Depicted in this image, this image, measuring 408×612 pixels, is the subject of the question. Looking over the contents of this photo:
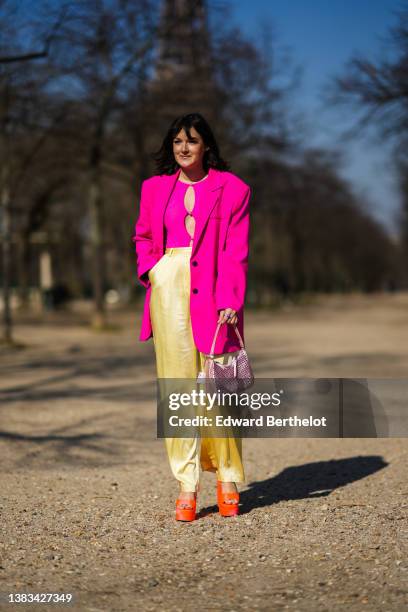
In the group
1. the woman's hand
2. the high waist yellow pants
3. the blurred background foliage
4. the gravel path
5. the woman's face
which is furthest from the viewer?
the blurred background foliage

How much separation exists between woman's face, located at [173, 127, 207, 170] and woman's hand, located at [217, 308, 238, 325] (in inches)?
30.2

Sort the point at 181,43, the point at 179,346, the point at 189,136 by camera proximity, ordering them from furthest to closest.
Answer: the point at 181,43, the point at 189,136, the point at 179,346

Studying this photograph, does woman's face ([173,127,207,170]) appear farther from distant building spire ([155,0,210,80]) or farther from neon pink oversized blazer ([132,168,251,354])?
distant building spire ([155,0,210,80])

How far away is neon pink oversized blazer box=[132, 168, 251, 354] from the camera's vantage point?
424 cm

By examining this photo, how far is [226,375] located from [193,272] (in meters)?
0.51

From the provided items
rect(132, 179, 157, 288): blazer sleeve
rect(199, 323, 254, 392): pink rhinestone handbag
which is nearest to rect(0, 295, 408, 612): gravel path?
rect(199, 323, 254, 392): pink rhinestone handbag

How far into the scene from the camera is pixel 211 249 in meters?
4.27

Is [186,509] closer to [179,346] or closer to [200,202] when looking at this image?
[179,346]

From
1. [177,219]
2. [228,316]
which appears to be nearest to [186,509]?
[228,316]

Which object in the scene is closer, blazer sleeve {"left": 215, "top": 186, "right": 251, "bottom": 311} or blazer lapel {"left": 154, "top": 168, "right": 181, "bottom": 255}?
blazer sleeve {"left": 215, "top": 186, "right": 251, "bottom": 311}

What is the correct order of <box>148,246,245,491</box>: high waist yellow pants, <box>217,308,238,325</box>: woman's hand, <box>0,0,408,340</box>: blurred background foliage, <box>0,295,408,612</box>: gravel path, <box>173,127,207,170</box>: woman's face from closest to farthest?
1. <box>0,295,408,612</box>: gravel path
2. <box>217,308,238,325</box>: woman's hand
3. <box>148,246,245,491</box>: high waist yellow pants
4. <box>173,127,207,170</box>: woman's face
5. <box>0,0,408,340</box>: blurred background foliage

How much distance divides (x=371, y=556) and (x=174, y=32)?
47.7 ft

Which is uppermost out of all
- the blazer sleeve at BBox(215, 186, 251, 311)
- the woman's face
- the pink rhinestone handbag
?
the woman's face

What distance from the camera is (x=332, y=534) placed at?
13.6 ft
